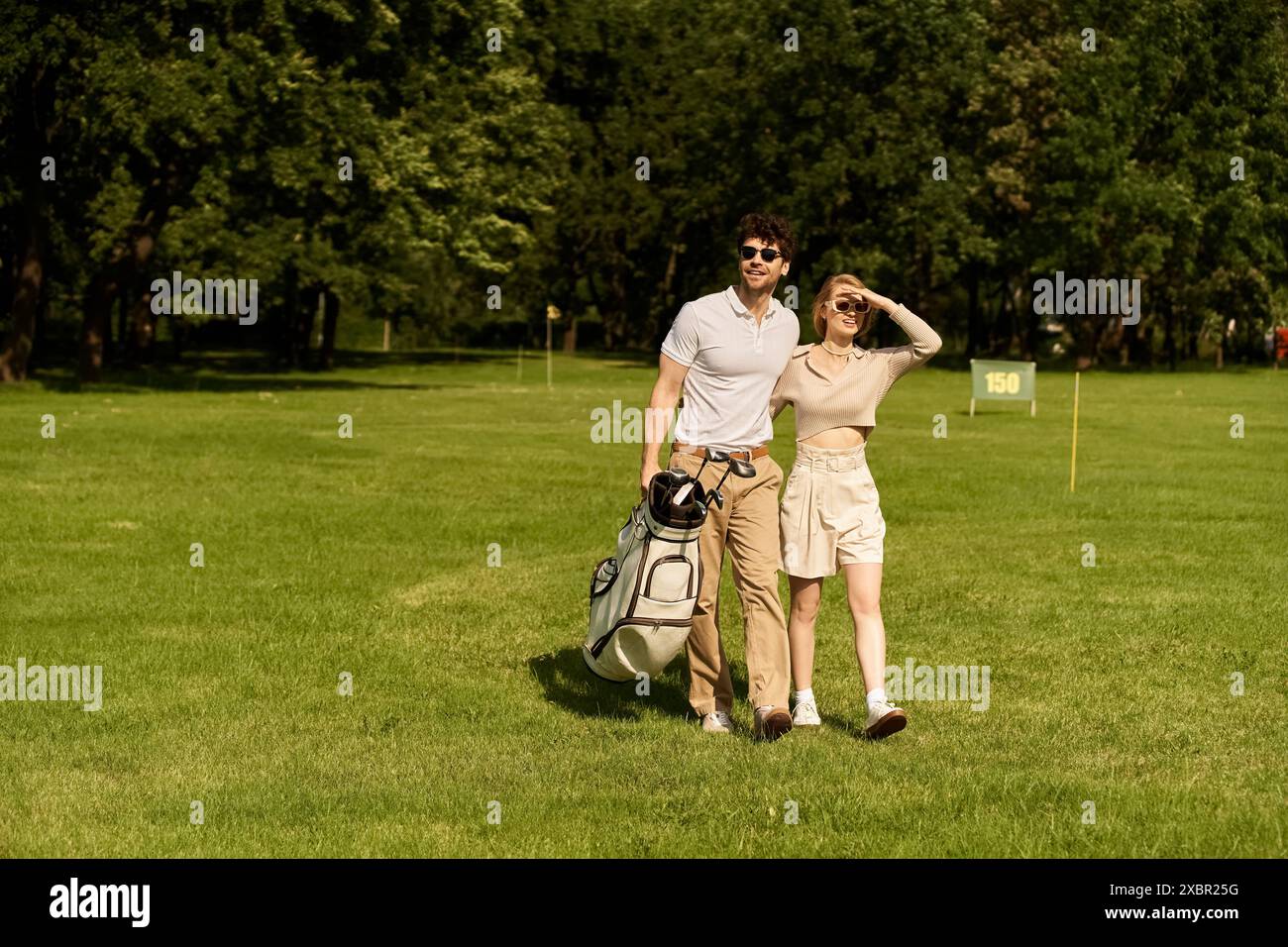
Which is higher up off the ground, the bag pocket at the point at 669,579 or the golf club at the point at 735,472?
the golf club at the point at 735,472

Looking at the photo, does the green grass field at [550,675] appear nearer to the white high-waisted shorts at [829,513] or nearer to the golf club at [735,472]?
the white high-waisted shorts at [829,513]

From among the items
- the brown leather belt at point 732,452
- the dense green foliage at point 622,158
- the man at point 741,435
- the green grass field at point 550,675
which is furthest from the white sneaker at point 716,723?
the dense green foliage at point 622,158

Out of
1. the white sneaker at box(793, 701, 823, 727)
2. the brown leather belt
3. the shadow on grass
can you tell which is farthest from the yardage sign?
the brown leather belt

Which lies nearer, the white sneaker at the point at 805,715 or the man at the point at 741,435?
the man at the point at 741,435

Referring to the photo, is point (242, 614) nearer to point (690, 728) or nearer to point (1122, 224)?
point (690, 728)

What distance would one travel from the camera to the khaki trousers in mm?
8797

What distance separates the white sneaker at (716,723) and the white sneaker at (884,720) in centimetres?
72

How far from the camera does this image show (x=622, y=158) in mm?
74562

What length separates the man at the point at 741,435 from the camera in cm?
849

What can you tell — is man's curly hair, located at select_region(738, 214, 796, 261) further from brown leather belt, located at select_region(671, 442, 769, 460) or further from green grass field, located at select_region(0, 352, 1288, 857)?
green grass field, located at select_region(0, 352, 1288, 857)

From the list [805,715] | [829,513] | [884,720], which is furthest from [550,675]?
[884,720]

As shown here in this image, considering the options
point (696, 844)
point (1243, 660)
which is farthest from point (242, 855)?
point (1243, 660)

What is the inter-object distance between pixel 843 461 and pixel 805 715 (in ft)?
4.28

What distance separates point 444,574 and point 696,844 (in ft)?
26.0
